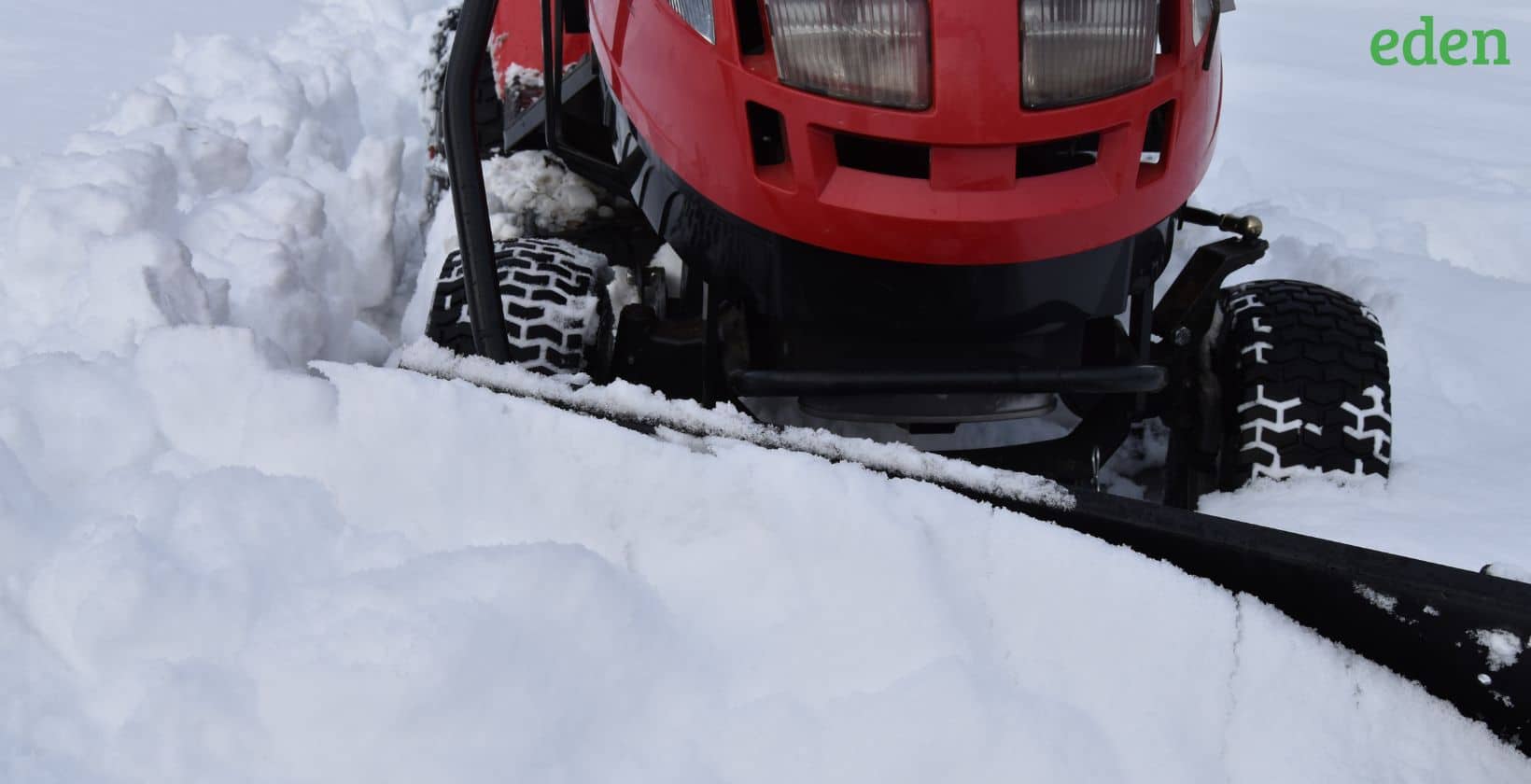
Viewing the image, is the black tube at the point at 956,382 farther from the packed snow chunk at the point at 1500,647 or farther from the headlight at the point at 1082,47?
the packed snow chunk at the point at 1500,647

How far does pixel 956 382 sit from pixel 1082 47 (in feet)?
1.52

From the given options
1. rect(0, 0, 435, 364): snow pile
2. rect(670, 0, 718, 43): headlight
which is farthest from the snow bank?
rect(670, 0, 718, 43): headlight

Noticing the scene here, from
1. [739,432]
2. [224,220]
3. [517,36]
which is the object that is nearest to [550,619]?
[739,432]

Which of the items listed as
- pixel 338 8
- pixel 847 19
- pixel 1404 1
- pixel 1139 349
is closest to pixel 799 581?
pixel 847 19

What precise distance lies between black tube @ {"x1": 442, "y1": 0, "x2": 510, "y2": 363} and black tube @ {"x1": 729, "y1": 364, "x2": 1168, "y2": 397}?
36 centimetres

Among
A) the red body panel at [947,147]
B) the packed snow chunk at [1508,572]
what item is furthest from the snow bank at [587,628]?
the red body panel at [947,147]

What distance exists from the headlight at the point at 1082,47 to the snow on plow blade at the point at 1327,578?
0.51 metres

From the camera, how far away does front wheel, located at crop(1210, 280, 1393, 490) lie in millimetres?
1876

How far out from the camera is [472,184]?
69.6 inches

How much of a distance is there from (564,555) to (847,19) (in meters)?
0.72

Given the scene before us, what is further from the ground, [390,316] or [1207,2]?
[1207,2]

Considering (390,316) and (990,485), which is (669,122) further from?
(390,316)

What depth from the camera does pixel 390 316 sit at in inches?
113

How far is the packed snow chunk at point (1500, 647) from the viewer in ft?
3.49
